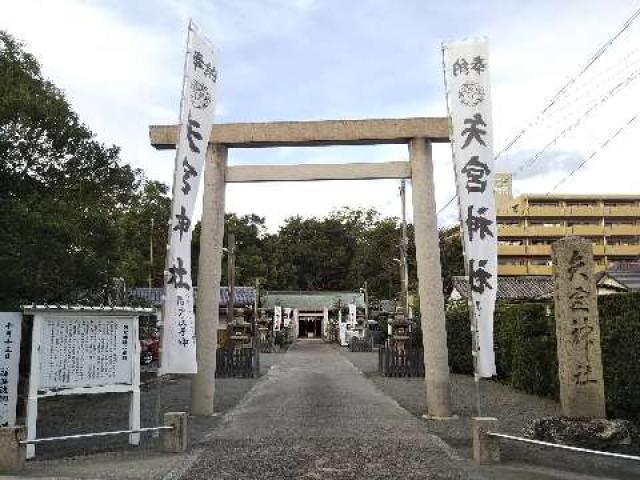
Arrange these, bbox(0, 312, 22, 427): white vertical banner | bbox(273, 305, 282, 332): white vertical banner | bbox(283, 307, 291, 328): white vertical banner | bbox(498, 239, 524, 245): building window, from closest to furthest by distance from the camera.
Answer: bbox(0, 312, 22, 427): white vertical banner
bbox(273, 305, 282, 332): white vertical banner
bbox(283, 307, 291, 328): white vertical banner
bbox(498, 239, 524, 245): building window

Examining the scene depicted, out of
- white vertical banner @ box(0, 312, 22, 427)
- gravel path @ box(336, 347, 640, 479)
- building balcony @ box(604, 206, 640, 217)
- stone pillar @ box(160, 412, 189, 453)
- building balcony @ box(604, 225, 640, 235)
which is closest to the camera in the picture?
gravel path @ box(336, 347, 640, 479)

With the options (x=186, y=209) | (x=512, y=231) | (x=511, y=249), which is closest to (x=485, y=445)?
(x=186, y=209)

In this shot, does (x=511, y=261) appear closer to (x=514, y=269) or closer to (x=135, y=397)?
(x=514, y=269)

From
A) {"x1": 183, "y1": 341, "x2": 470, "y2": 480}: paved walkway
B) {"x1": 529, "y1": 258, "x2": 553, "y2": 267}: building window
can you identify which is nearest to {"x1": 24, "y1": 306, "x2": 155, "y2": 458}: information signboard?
{"x1": 183, "y1": 341, "x2": 470, "y2": 480}: paved walkway

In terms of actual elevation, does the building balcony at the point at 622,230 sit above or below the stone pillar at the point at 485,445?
above

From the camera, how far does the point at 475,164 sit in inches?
305

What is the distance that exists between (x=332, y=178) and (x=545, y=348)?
615cm

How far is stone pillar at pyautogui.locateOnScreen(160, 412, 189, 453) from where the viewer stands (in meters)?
6.81

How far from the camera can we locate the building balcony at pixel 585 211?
57.8 m

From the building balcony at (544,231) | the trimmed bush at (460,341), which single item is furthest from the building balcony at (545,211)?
the trimmed bush at (460,341)

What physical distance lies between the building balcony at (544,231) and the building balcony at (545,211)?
1.47m

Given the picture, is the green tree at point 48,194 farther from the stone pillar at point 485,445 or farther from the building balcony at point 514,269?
the building balcony at point 514,269

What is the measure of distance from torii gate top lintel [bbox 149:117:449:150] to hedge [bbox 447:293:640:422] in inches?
158

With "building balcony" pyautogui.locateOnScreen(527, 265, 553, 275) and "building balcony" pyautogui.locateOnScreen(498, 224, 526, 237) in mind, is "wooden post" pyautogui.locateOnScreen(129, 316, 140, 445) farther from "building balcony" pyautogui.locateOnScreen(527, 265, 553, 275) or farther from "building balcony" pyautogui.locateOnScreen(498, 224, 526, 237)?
"building balcony" pyautogui.locateOnScreen(498, 224, 526, 237)
